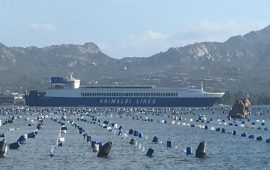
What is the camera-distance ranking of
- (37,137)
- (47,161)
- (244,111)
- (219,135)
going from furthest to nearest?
(244,111), (219,135), (37,137), (47,161)

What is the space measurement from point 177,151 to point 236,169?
1568cm

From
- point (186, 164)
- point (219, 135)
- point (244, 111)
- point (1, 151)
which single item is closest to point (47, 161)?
point (1, 151)

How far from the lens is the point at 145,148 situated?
277ft

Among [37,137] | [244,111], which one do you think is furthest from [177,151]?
[244,111]

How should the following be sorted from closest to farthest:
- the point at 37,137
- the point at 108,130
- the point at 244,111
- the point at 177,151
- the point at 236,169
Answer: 1. the point at 236,169
2. the point at 177,151
3. the point at 37,137
4. the point at 108,130
5. the point at 244,111

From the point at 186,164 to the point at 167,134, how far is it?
43.4 meters

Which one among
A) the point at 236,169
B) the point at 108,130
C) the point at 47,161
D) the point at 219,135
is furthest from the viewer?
the point at 108,130

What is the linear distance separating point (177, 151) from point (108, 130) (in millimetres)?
39142

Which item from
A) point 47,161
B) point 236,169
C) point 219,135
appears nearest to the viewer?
point 236,169

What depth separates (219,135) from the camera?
4316 inches

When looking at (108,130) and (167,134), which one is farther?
(108,130)

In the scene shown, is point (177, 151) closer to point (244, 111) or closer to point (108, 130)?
point (108, 130)

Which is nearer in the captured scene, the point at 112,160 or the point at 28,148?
the point at 112,160

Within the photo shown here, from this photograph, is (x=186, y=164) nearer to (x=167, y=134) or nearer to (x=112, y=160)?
(x=112, y=160)
